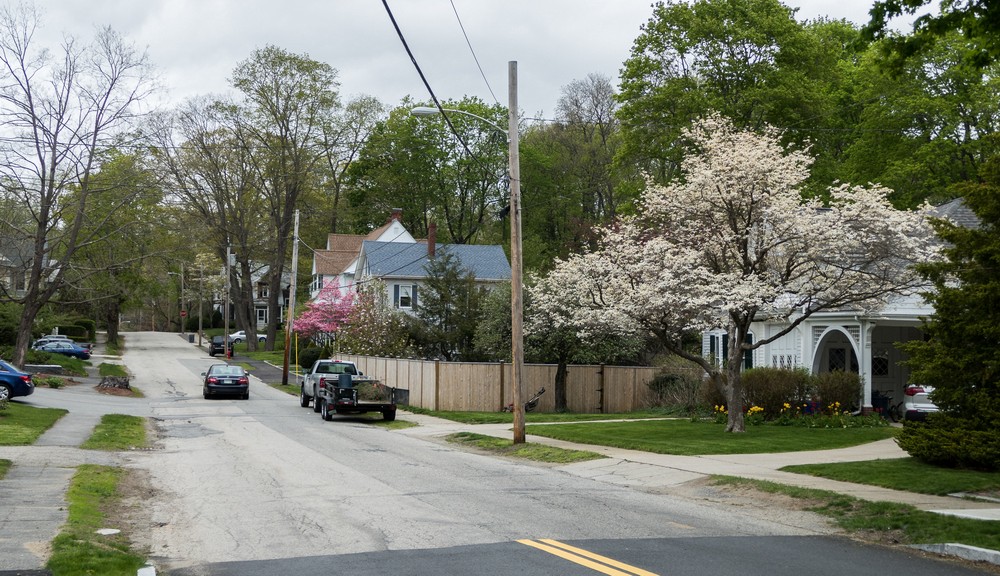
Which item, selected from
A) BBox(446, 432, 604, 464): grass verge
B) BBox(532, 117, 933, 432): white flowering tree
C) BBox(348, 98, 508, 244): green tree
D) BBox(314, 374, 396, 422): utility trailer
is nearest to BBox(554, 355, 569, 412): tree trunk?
BBox(314, 374, 396, 422): utility trailer

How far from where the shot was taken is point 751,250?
72.9 feet

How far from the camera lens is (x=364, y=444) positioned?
2180 cm

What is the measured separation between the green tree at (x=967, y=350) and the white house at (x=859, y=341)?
8898mm

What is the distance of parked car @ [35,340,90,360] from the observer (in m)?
58.2

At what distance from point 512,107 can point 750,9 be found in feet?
81.3

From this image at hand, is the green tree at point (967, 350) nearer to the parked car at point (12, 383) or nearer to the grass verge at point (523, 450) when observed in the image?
the grass verge at point (523, 450)

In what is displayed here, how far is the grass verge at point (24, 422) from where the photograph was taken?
19781mm

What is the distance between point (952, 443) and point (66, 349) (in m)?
55.9

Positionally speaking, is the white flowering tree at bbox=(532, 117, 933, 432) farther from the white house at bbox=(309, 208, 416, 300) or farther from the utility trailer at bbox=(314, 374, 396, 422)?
the white house at bbox=(309, 208, 416, 300)

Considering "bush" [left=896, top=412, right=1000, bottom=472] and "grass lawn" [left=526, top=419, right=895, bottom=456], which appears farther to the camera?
"grass lawn" [left=526, top=419, right=895, bottom=456]

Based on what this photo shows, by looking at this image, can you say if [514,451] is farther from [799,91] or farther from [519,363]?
[799,91]

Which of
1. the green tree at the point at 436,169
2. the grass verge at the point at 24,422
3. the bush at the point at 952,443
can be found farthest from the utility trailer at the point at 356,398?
the green tree at the point at 436,169

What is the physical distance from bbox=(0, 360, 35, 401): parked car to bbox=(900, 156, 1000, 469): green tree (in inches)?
1057

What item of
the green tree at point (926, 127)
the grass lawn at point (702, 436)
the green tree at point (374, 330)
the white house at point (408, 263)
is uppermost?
the green tree at point (926, 127)
